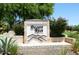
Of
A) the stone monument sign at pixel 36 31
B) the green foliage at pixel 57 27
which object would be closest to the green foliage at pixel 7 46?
the stone monument sign at pixel 36 31

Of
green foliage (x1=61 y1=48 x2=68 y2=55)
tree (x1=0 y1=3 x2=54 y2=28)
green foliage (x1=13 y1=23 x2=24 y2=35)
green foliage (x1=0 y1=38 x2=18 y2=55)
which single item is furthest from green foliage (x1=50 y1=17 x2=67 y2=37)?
green foliage (x1=0 y1=38 x2=18 y2=55)

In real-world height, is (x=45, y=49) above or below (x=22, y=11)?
below

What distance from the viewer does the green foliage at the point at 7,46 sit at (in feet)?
27.0

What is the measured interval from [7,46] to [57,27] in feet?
3.96

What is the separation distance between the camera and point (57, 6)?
26.8 ft

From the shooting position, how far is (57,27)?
828 cm

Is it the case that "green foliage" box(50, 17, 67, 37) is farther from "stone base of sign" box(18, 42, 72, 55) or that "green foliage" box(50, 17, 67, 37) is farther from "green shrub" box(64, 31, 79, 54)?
"stone base of sign" box(18, 42, 72, 55)

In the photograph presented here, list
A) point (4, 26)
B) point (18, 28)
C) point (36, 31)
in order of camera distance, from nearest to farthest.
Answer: point (18, 28)
point (4, 26)
point (36, 31)

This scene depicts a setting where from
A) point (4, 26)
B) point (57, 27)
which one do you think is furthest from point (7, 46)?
point (57, 27)

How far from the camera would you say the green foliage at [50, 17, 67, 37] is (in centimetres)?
821

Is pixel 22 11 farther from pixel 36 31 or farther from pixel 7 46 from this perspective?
pixel 7 46
